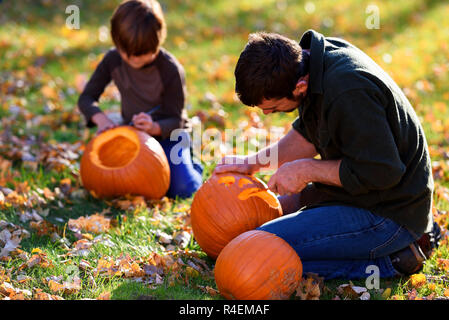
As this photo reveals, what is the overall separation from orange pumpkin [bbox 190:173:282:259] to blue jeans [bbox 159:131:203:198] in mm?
979

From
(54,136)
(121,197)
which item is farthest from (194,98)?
(121,197)

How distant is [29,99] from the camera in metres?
6.63

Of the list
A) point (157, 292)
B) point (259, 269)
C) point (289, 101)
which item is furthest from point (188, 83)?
point (259, 269)

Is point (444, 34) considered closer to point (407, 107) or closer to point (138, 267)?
point (407, 107)

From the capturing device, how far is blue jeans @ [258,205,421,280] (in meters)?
3.24

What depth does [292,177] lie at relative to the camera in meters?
3.26

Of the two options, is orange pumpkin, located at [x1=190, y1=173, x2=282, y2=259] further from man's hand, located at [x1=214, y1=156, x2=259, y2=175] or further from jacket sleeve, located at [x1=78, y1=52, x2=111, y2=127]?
jacket sleeve, located at [x1=78, y1=52, x2=111, y2=127]

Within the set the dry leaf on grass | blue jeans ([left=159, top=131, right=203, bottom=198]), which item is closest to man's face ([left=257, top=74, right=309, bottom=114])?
the dry leaf on grass

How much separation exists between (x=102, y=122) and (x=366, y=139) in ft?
8.40

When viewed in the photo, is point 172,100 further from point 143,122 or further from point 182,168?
point 182,168

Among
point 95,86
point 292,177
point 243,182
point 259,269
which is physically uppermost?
point 95,86

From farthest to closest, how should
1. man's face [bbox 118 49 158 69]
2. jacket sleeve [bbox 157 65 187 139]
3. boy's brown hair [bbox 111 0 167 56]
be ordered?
jacket sleeve [bbox 157 65 187 139] < man's face [bbox 118 49 158 69] < boy's brown hair [bbox 111 0 167 56]

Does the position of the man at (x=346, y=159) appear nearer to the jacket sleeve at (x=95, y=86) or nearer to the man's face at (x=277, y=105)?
the man's face at (x=277, y=105)

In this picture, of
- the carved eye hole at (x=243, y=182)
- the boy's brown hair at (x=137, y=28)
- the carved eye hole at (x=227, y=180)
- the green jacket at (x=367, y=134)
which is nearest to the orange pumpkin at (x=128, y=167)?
the boy's brown hair at (x=137, y=28)
